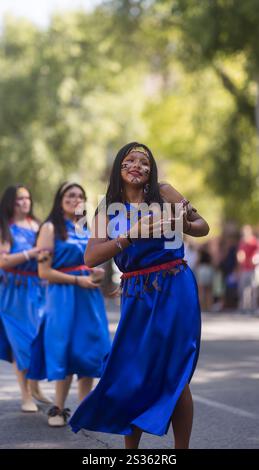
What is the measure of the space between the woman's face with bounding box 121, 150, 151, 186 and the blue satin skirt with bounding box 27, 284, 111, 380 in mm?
2465

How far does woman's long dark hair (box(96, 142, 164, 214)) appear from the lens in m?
5.59

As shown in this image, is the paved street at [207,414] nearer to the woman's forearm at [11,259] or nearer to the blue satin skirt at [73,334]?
the blue satin skirt at [73,334]

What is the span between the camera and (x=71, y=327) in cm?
791

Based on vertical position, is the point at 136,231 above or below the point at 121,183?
below

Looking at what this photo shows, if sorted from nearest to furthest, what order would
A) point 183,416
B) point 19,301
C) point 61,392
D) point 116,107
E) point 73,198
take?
point 183,416, point 61,392, point 73,198, point 19,301, point 116,107

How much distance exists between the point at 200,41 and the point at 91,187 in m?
21.3

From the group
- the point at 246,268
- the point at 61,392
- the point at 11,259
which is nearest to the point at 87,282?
the point at 61,392

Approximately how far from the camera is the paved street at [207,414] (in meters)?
6.73

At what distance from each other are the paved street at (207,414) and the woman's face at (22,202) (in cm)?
160

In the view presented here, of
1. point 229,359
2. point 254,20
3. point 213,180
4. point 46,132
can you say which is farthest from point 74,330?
point 46,132

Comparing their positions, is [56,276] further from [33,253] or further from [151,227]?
[151,227]

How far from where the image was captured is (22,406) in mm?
8344

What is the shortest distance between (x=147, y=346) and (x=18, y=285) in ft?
11.5

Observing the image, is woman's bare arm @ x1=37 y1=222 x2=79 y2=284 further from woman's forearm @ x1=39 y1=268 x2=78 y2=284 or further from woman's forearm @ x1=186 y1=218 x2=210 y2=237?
→ woman's forearm @ x1=186 y1=218 x2=210 y2=237
